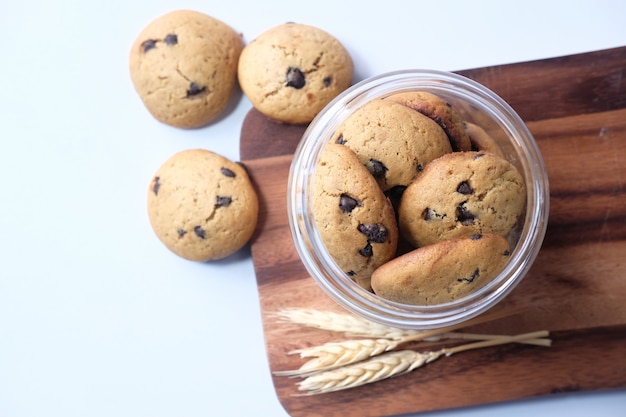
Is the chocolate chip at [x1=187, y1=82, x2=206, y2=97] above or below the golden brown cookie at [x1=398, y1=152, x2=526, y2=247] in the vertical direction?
above

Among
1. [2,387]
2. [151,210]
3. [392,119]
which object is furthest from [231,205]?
[2,387]

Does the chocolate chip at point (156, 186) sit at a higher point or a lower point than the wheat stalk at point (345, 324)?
higher

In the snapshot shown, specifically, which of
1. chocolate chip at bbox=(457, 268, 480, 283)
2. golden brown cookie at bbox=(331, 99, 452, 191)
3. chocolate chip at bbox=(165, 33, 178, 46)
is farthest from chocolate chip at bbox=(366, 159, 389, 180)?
chocolate chip at bbox=(165, 33, 178, 46)

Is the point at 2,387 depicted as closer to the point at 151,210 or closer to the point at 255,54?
the point at 151,210

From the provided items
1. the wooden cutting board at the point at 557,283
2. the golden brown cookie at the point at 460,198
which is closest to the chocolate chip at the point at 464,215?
the golden brown cookie at the point at 460,198

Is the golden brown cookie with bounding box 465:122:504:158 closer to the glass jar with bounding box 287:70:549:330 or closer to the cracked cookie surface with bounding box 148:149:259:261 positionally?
the glass jar with bounding box 287:70:549:330

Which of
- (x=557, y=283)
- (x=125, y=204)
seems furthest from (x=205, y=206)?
(x=557, y=283)

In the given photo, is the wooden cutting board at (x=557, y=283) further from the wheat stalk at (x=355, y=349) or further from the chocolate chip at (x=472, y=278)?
the chocolate chip at (x=472, y=278)
